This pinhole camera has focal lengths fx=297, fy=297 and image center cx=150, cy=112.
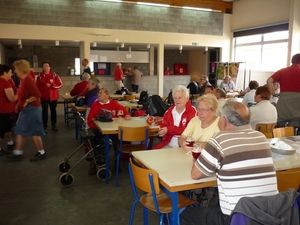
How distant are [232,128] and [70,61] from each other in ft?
48.3

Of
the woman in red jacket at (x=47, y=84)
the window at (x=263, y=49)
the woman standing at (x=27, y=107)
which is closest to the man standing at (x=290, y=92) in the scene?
the woman standing at (x=27, y=107)

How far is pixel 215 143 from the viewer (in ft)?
5.91

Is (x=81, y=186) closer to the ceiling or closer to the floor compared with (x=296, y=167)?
closer to the floor

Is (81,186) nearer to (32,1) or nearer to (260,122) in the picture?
(260,122)

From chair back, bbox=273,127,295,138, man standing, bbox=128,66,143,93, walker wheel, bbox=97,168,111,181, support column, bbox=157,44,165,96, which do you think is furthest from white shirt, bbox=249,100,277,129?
man standing, bbox=128,66,143,93

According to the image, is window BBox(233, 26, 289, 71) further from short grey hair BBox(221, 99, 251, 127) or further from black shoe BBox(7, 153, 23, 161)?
short grey hair BBox(221, 99, 251, 127)

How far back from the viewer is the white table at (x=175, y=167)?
1942 millimetres

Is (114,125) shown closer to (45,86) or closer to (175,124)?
(175,124)

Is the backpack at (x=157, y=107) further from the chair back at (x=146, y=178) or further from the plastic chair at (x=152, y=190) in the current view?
the chair back at (x=146, y=178)

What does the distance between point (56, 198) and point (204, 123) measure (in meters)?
1.92

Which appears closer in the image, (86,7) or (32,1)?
(32,1)

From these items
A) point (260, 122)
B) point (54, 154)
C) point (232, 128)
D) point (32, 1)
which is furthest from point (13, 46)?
point (232, 128)

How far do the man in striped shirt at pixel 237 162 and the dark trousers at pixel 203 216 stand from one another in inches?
1.6

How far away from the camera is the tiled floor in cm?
298
